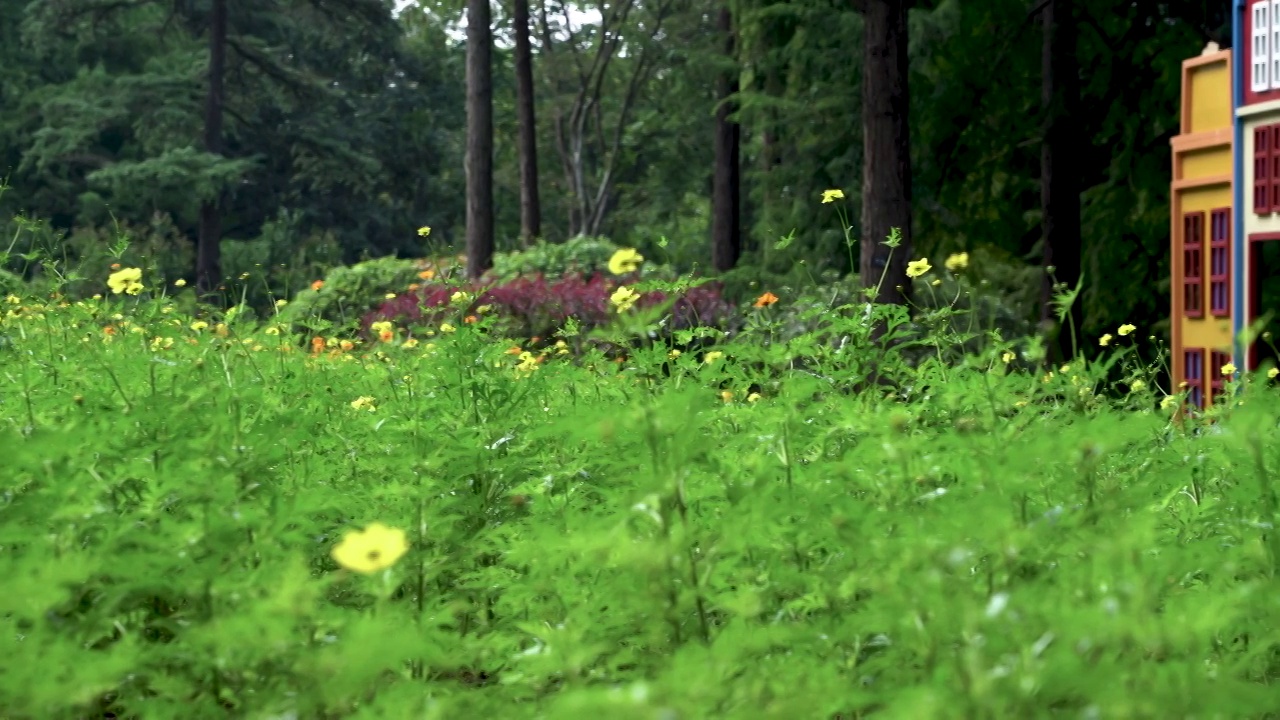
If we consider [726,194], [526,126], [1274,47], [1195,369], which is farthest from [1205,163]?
[526,126]

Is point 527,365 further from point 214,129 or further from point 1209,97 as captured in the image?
point 214,129

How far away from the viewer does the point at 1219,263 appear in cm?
1170

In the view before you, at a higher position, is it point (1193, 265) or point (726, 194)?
point (726, 194)

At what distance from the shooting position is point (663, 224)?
41.3 meters

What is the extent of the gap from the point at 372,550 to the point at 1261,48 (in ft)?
33.8

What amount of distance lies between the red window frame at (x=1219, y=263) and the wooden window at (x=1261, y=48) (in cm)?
120

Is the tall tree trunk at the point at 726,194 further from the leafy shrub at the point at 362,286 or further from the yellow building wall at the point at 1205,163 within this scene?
the yellow building wall at the point at 1205,163

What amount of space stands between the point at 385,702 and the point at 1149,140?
15.8 meters

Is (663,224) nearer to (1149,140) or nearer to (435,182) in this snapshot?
(435,182)

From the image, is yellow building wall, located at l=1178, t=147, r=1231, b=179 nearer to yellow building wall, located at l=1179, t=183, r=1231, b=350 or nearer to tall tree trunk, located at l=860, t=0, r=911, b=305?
yellow building wall, located at l=1179, t=183, r=1231, b=350

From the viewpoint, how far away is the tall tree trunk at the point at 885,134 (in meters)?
11.6

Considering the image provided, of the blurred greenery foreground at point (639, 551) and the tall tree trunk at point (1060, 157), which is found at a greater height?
the tall tree trunk at point (1060, 157)

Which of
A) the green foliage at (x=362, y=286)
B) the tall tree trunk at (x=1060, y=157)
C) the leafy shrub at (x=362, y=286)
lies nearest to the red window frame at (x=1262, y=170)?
the tall tree trunk at (x=1060, y=157)

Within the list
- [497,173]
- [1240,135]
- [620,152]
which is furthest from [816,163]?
[497,173]
